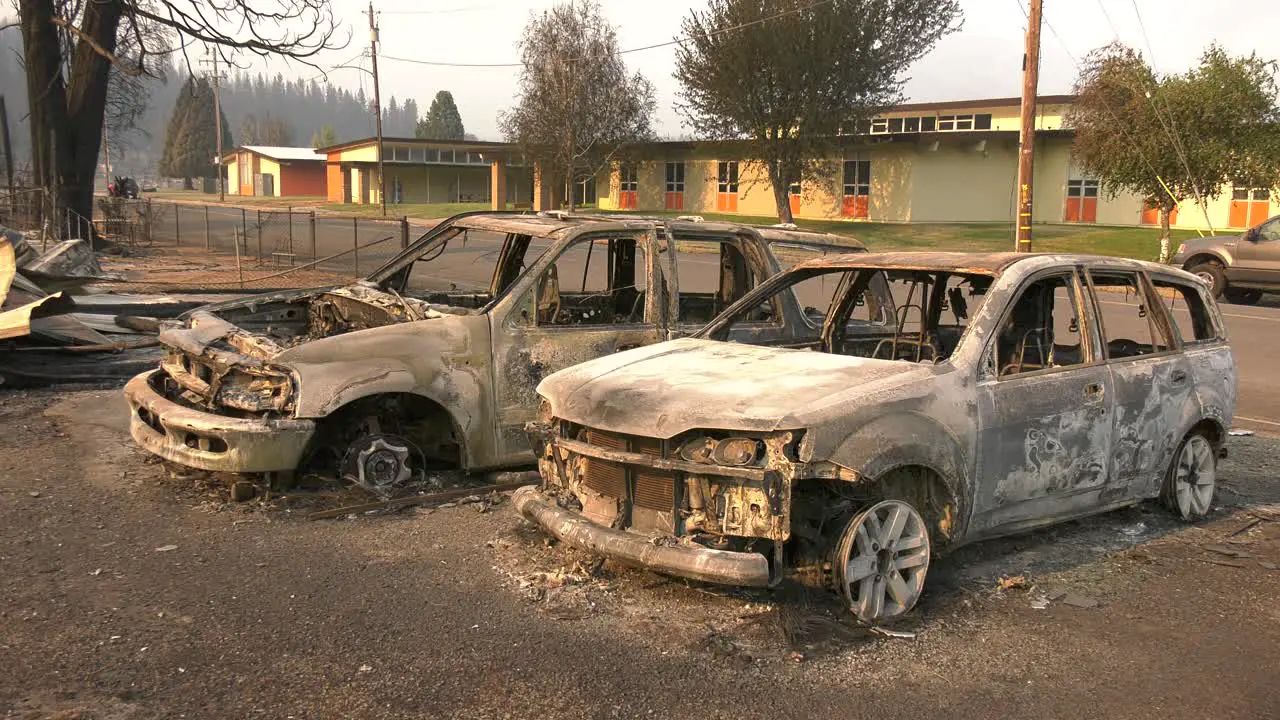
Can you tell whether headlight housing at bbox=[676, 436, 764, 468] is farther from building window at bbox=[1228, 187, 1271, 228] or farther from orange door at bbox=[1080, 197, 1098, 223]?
orange door at bbox=[1080, 197, 1098, 223]

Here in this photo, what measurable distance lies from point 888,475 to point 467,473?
276cm

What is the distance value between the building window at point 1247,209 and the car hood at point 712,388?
131 feet

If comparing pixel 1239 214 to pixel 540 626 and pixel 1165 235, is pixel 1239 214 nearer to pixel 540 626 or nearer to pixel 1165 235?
pixel 1165 235

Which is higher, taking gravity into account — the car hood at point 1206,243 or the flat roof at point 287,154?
the flat roof at point 287,154

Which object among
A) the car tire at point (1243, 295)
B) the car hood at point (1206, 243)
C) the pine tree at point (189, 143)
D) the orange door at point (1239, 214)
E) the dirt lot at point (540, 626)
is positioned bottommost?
the dirt lot at point (540, 626)

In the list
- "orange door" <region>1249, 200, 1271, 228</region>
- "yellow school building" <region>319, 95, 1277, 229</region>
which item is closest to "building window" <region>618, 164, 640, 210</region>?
"yellow school building" <region>319, 95, 1277, 229</region>

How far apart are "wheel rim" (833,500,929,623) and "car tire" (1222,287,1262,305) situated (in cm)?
1838

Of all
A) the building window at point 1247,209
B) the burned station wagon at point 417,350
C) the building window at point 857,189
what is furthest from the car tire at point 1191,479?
the building window at point 857,189

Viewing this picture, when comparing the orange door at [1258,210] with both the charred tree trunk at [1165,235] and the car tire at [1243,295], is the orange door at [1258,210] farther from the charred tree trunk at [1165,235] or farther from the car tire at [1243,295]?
the car tire at [1243,295]

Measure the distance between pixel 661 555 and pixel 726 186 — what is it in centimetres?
4827

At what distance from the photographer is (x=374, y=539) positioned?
550cm

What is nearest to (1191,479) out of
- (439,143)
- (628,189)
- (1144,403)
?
(1144,403)

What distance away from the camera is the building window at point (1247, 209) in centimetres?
3925

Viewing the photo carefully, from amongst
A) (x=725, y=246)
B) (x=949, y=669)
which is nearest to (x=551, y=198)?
(x=725, y=246)
